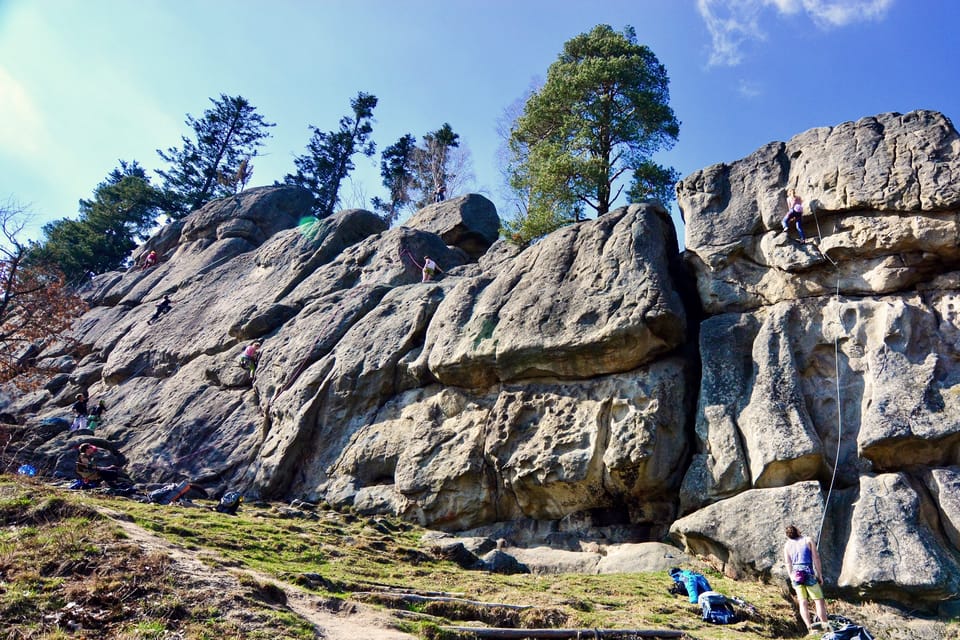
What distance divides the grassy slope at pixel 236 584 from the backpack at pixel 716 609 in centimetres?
24

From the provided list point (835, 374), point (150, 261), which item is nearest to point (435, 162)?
point (150, 261)

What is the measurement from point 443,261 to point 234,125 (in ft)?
123

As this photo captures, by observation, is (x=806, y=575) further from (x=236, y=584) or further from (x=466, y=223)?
(x=466, y=223)

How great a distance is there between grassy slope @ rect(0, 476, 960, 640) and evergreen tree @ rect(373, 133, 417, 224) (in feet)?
135

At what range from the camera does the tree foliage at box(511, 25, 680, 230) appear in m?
29.6

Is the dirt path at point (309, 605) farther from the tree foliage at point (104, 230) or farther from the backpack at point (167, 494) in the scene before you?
the tree foliage at point (104, 230)

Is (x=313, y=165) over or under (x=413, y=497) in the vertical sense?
over

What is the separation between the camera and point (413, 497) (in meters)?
20.6

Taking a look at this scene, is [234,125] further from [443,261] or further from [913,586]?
[913,586]

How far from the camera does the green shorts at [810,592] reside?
12.3m

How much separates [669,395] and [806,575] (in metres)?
6.97

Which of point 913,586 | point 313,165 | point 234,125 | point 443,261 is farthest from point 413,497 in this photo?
point 234,125

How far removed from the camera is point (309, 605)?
1042 centimetres

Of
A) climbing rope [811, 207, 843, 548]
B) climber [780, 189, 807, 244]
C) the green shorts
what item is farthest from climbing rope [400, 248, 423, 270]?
the green shorts
